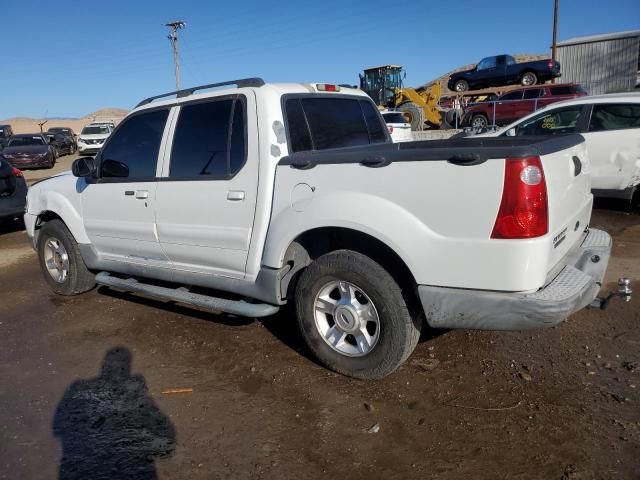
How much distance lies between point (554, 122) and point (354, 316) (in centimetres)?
675

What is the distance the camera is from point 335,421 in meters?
3.09

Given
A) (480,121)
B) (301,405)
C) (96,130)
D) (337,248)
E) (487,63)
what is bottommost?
(301,405)

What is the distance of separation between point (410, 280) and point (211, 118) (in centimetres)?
198

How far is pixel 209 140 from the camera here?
13.1 ft

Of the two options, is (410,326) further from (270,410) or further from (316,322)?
(270,410)

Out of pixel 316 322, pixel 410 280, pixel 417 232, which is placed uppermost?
pixel 417 232

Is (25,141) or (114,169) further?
(25,141)

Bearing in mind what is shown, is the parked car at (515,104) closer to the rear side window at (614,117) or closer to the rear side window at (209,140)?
the rear side window at (614,117)

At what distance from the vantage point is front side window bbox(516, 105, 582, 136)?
324 inches

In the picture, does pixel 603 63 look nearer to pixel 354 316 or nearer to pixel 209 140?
pixel 209 140

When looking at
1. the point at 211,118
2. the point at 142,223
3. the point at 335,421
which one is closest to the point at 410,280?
the point at 335,421

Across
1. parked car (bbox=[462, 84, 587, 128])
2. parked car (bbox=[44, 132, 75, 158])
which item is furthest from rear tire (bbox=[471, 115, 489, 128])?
parked car (bbox=[44, 132, 75, 158])

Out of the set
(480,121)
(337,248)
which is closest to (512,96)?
(480,121)

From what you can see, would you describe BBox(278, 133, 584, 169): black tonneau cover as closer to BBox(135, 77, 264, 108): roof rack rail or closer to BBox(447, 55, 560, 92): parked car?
BBox(135, 77, 264, 108): roof rack rail
